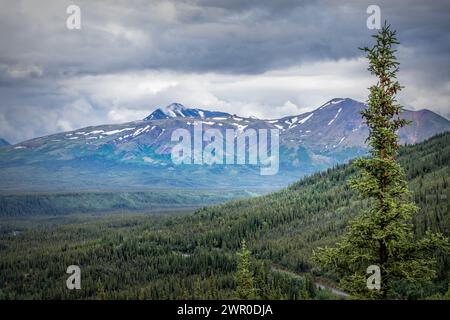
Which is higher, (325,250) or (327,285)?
(325,250)

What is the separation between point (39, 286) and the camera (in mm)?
165375

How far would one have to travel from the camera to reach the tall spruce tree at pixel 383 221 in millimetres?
32094

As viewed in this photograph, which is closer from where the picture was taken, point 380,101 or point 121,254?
point 380,101

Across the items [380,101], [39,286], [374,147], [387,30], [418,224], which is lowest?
[39,286]

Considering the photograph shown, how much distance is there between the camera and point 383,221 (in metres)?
32.8

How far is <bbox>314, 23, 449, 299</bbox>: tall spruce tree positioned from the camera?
105ft

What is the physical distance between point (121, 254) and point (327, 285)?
98.6 meters
